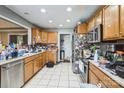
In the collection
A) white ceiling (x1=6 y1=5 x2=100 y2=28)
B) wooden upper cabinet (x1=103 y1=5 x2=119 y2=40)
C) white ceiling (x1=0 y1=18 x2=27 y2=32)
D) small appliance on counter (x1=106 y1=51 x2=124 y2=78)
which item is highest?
white ceiling (x1=6 y1=5 x2=100 y2=28)

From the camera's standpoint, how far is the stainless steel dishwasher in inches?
111

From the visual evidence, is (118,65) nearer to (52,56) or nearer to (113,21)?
(113,21)

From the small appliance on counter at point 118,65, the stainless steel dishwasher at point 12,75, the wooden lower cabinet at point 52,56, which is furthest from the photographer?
the wooden lower cabinet at point 52,56

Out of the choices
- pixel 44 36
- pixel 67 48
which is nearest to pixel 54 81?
pixel 44 36

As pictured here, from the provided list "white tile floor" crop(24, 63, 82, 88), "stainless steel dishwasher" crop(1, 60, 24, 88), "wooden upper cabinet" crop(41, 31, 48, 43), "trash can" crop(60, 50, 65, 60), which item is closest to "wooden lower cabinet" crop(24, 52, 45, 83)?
"white tile floor" crop(24, 63, 82, 88)

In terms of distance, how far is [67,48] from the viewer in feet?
32.7

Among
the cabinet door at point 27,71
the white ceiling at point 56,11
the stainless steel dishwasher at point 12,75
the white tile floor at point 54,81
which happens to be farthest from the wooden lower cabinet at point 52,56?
the stainless steel dishwasher at point 12,75

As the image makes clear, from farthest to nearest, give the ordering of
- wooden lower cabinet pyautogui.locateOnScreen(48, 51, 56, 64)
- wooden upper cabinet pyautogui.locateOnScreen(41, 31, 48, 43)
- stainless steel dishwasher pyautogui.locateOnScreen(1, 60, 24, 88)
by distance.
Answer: wooden upper cabinet pyautogui.locateOnScreen(41, 31, 48, 43)
wooden lower cabinet pyautogui.locateOnScreen(48, 51, 56, 64)
stainless steel dishwasher pyautogui.locateOnScreen(1, 60, 24, 88)

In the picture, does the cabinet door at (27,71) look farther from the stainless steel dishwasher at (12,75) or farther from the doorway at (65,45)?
the doorway at (65,45)

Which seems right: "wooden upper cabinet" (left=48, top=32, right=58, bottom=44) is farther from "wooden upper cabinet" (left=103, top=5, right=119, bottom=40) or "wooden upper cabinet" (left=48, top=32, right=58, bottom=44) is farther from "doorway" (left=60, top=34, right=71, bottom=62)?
"wooden upper cabinet" (left=103, top=5, right=119, bottom=40)

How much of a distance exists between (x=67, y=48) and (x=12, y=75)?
6.94m

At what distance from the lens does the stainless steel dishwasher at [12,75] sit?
2.81m

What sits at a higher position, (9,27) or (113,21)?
(9,27)

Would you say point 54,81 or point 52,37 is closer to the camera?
point 54,81
